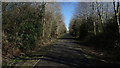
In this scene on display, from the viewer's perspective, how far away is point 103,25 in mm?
26250

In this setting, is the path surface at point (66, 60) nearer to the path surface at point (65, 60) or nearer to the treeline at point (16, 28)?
the path surface at point (65, 60)

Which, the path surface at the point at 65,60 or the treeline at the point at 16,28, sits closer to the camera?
the path surface at the point at 65,60

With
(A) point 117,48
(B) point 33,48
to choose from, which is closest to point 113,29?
(A) point 117,48

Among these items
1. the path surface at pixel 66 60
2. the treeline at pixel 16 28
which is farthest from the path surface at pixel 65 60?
the treeline at pixel 16 28

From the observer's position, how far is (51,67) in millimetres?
10797

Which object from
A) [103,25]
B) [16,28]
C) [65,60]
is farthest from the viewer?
[103,25]

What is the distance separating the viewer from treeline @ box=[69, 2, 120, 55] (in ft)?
59.7

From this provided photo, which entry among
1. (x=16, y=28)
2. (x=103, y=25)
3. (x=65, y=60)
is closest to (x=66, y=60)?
(x=65, y=60)

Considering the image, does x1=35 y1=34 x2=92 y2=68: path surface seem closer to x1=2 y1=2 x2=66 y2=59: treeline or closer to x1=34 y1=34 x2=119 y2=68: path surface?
x1=34 y1=34 x2=119 y2=68: path surface

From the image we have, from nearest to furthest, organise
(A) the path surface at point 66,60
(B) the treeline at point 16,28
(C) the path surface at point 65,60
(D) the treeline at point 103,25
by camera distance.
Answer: (A) the path surface at point 66,60 → (C) the path surface at point 65,60 → (B) the treeline at point 16,28 → (D) the treeline at point 103,25

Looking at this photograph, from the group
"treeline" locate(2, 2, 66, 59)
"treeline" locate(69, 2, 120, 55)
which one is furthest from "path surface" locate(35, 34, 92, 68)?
"treeline" locate(69, 2, 120, 55)

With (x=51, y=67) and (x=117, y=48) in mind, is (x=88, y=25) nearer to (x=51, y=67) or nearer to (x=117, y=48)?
(x=117, y=48)

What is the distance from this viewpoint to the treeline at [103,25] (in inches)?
716

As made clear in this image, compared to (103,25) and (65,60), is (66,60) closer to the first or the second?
(65,60)
